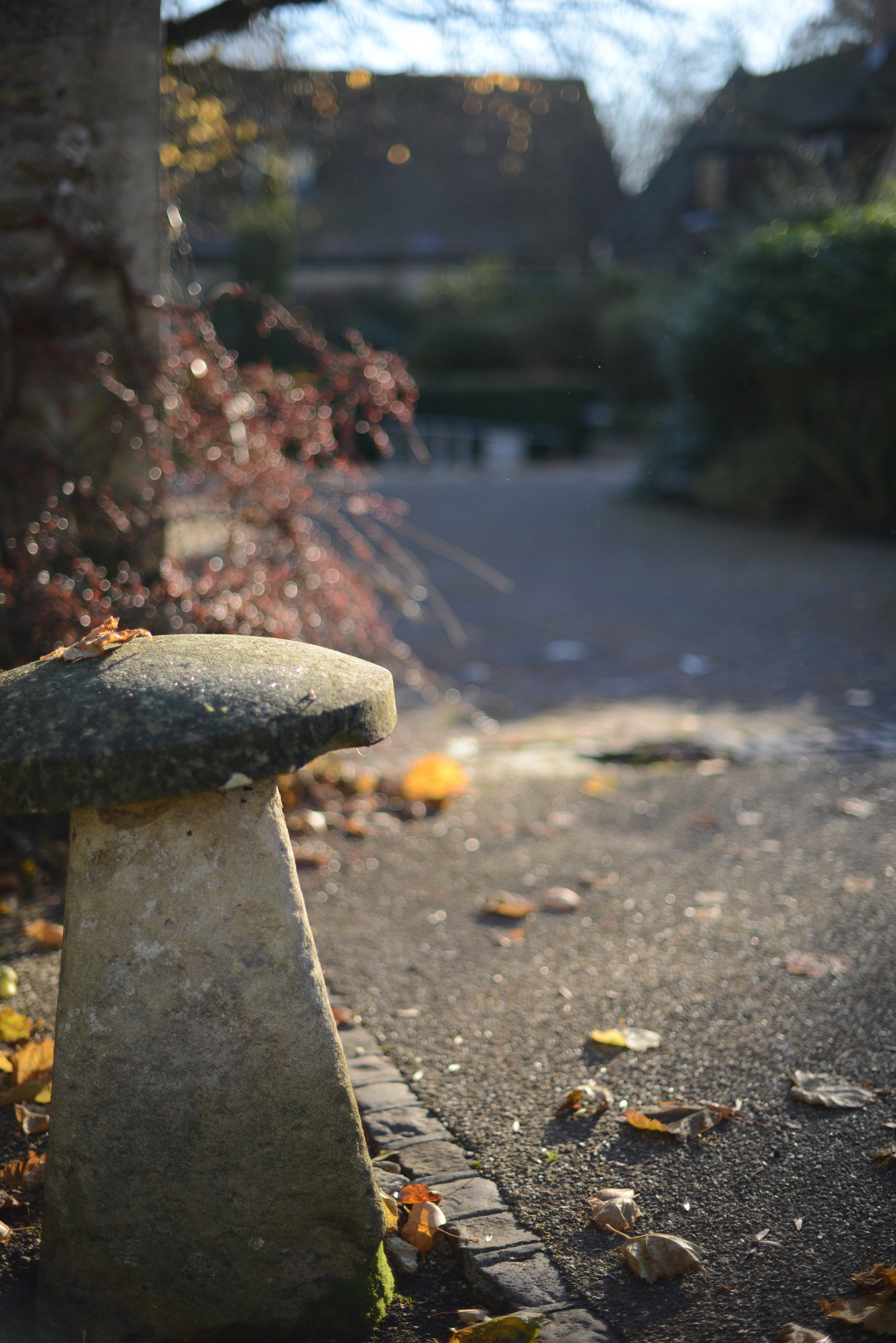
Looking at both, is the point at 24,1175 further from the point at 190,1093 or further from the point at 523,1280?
→ the point at 523,1280

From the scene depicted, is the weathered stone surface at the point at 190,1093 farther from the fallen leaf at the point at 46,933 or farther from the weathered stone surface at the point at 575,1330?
the fallen leaf at the point at 46,933

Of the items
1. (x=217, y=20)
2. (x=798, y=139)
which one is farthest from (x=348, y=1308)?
(x=798, y=139)

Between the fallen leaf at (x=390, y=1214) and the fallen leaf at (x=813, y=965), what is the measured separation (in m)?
1.46

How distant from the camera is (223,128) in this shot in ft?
24.5

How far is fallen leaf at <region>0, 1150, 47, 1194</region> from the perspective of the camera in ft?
7.73

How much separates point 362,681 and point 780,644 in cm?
584

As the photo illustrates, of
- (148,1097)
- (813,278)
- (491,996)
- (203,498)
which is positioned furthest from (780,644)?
(148,1097)

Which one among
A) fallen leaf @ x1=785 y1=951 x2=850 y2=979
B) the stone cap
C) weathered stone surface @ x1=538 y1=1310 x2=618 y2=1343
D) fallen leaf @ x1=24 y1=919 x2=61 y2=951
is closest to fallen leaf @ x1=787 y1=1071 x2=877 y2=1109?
fallen leaf @ x1=785 y1=951 x2=850 y2=979

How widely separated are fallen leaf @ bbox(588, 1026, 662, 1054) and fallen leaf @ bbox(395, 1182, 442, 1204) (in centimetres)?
72

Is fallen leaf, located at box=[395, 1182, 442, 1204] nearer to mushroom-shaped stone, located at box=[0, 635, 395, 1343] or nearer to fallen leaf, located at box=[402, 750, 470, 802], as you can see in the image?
mushroom-shaped stone, located at box=[0, 635, 395, 1343]

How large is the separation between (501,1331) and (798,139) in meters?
13.4

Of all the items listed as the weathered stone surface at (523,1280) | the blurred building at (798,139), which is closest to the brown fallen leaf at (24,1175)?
the weathered stone surface at (523,1280)

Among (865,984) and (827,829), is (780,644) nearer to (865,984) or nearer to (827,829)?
(827,829)

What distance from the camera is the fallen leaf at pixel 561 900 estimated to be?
12.3ft
